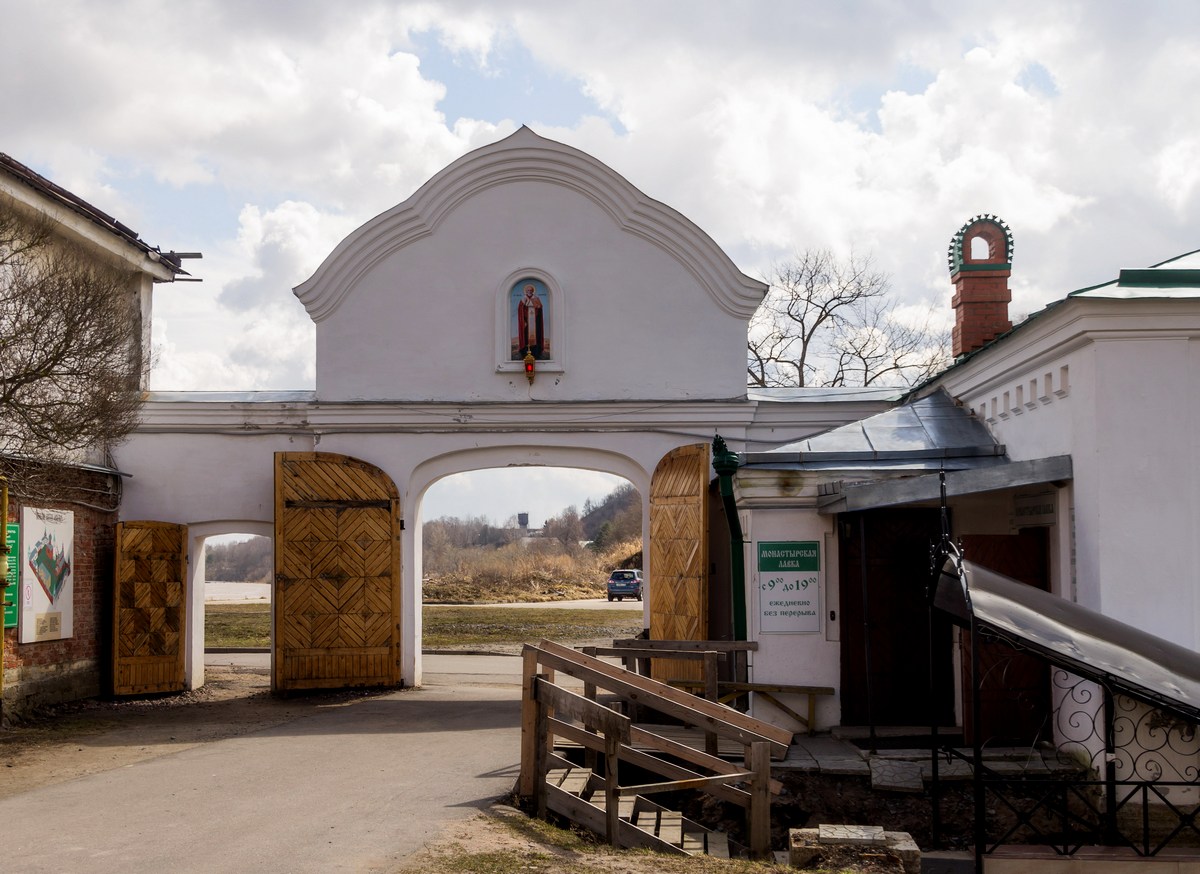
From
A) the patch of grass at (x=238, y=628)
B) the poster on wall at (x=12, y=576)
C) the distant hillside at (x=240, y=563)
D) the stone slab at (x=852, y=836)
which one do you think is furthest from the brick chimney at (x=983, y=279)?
the distant hillside at (x=240, y=563)

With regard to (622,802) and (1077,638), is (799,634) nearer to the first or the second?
(622,802)

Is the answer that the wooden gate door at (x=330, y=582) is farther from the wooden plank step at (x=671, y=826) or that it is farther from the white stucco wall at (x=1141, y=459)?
the white stucco wall at (x=1141, y=459)

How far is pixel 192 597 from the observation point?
17625 mm

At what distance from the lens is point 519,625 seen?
3288cm

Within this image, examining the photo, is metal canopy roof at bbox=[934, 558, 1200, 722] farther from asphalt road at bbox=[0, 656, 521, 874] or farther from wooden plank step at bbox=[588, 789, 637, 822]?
asphalt road at bbox=[0, 656, 521, 874]

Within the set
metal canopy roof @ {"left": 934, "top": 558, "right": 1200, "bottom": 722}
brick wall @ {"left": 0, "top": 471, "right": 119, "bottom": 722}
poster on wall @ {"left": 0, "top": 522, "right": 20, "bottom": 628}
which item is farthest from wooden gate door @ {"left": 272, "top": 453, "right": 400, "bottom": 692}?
metal canopy roof @ {"left": 934, "top": 558, "right": 1200, "bottom": 722}

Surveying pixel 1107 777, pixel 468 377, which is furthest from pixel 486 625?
pixel 1107 777

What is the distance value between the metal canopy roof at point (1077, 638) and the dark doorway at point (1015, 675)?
252cm

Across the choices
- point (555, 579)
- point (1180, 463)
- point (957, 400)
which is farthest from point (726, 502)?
point (555, 579)

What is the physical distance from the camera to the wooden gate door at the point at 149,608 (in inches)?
651

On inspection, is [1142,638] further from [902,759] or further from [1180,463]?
[902,759]

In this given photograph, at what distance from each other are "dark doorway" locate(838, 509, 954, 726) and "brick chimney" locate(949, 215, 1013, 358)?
10.8 feet

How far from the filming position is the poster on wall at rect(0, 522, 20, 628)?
1399cm

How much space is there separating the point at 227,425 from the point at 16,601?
3.85 metres
